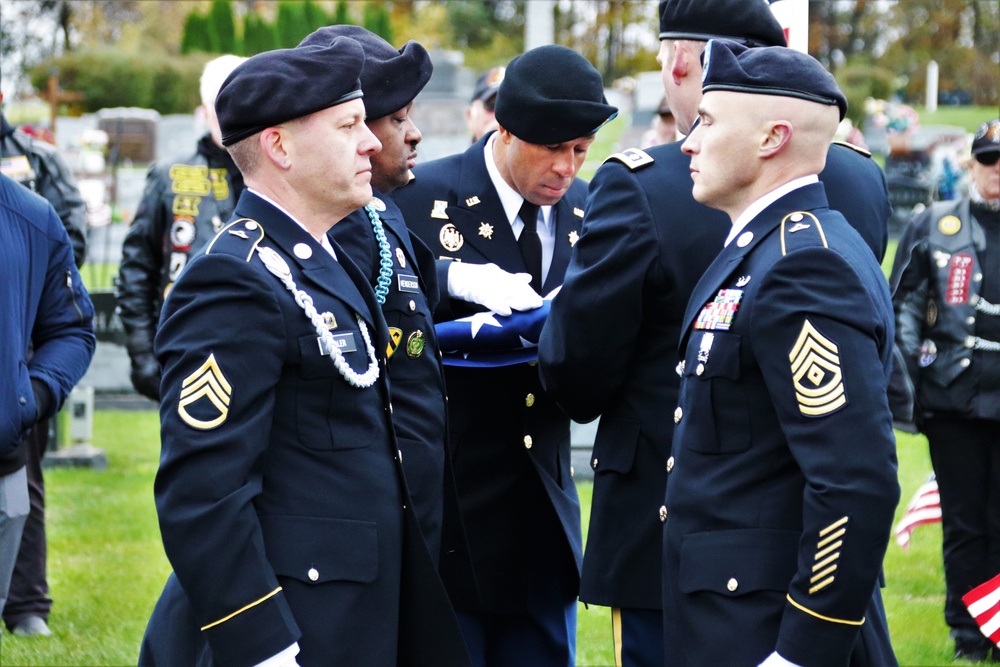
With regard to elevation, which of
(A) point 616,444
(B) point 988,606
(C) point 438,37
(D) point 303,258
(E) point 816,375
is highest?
(D) point 303,258

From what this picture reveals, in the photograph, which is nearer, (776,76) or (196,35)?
(776,76)

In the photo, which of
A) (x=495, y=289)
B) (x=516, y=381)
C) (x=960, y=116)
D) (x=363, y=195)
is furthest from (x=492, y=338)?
(x=960, y=116)

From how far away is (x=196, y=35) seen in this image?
34531 millimetres

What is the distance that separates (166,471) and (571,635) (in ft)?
6.90

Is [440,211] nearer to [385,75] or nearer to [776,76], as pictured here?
[385,75]

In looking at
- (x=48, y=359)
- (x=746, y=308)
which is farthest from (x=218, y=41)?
(x=746, y=308)

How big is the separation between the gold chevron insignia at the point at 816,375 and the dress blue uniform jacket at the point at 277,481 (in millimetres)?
948

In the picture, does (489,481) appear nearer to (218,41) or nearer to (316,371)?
(316,371)

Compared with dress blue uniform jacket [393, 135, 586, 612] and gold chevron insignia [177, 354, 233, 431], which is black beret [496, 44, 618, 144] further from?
gold chevron insignia [177, 354, 233, 431]

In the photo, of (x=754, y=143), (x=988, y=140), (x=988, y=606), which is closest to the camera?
(x=754, y=143)

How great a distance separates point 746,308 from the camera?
2.85 metres

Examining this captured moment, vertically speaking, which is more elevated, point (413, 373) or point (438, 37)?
point (413, 373)

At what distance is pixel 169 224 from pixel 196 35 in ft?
96.6

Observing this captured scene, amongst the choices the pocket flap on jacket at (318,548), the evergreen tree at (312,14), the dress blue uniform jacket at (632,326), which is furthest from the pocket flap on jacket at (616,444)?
the evergreen tree at (312,14)
